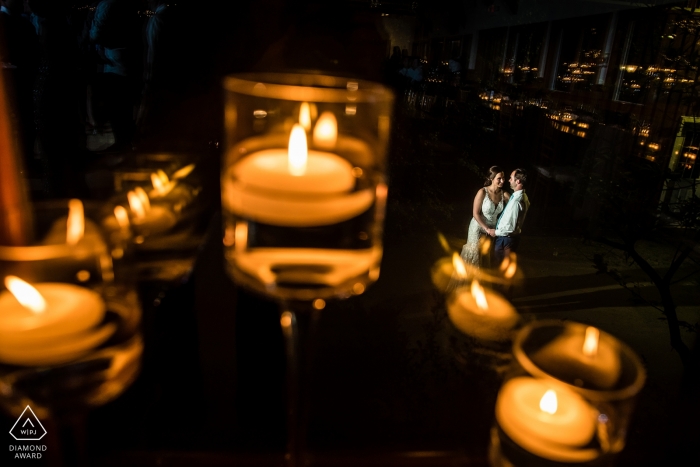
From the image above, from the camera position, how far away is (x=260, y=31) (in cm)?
60

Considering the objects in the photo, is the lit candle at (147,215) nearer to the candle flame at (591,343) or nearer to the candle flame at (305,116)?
the candle flame at (305,116)

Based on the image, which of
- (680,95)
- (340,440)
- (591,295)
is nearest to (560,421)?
(340,440)

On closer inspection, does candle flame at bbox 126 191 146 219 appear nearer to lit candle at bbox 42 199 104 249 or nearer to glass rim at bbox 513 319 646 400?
lit candle at bbox 42 199 104 249

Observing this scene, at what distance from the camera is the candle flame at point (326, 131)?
0.32 metres

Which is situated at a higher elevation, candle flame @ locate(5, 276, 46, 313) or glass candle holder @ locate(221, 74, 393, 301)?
glass candle holder @ locate(221, 74, 393, 301)

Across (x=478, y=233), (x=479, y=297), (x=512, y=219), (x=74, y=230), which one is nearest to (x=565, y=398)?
(x=74, y=230)

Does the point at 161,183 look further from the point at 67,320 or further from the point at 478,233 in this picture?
the point at 478,233

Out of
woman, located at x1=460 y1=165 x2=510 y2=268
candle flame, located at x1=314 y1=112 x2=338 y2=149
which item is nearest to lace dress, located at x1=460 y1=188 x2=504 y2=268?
woman, located at x1=460 y1=165 x2=510 y2=268

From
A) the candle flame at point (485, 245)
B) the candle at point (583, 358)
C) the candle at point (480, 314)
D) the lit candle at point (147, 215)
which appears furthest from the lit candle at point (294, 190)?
the candle flame at point (485, 245)

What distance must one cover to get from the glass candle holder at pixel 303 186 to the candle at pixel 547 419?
0.89 feet

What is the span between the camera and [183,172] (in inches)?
23.0

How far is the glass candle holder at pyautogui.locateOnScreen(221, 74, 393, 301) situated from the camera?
298mm

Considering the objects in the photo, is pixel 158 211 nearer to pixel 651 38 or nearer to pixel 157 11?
pixel 157 11

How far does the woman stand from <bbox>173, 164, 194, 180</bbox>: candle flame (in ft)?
2.21
